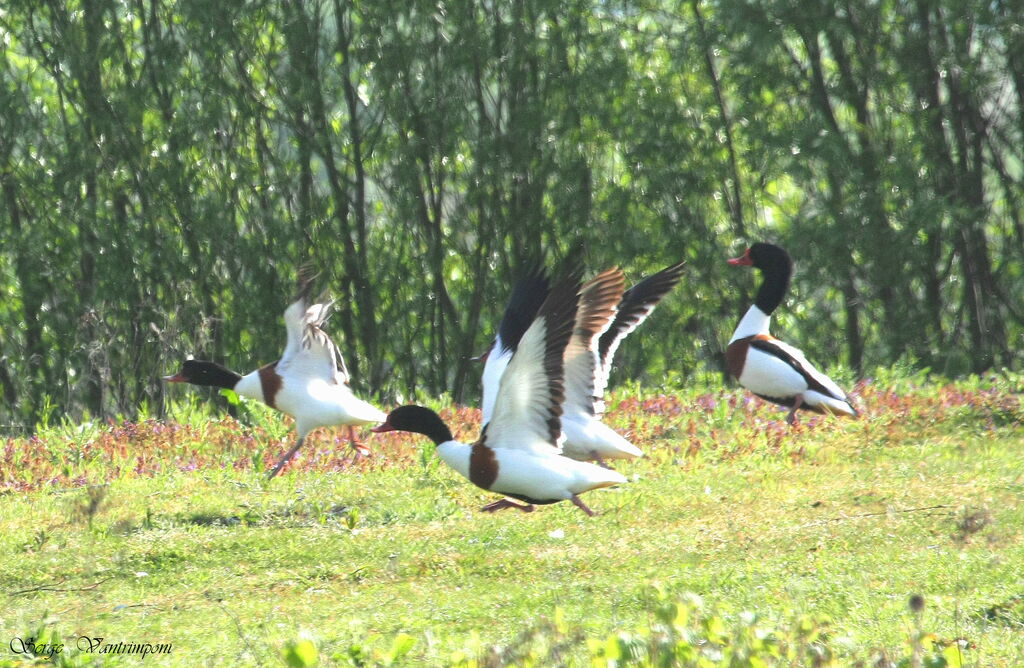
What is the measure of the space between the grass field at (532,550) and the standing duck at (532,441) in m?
0.27

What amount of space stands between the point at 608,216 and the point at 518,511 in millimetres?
7734

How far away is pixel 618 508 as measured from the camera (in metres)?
7.72

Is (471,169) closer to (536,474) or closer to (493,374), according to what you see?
(493,374)

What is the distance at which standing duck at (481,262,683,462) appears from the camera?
744 cm

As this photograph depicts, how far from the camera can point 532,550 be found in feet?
22.6

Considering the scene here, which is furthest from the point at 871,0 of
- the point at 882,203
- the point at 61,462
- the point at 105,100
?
the point at 61,462

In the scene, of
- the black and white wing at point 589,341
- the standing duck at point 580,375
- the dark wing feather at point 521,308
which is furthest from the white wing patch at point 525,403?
the dark wing feather at point 521,308

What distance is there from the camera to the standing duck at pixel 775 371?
9.89 metres

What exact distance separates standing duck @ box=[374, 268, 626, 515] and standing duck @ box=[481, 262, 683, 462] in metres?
0.19

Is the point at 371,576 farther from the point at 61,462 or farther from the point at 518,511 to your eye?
the point at 61,462

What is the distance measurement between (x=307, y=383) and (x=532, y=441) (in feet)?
7.83

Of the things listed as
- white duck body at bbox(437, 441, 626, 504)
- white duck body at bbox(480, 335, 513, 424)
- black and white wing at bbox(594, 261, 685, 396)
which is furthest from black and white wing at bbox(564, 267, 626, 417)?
black and white wing at bbox(594, 261, 685, 396)

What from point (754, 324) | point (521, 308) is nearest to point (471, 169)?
point (754, 324)

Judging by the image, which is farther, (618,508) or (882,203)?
(882,203)
